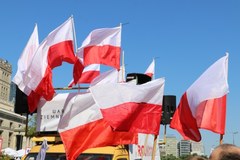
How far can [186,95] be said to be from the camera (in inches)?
311

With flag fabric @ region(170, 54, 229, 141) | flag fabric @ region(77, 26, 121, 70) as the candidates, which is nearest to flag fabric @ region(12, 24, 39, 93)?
flag fabric @ region(77, 26, 121, 70)

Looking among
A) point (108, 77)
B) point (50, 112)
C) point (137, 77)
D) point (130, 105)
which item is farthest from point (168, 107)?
point (130, 105)

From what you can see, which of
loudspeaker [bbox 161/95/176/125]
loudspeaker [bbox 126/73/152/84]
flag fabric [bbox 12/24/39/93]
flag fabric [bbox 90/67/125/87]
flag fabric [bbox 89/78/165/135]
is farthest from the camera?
loudspeaker [bbox 161/95/176/125]

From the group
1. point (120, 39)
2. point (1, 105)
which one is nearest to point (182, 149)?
point (1, 105)

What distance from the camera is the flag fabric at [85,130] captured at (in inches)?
303

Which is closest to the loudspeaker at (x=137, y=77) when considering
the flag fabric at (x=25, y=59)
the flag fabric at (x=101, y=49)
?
the flag fabric at (x=101, y=49)

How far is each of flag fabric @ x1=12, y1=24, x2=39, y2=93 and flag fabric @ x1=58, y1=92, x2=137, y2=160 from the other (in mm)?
1563

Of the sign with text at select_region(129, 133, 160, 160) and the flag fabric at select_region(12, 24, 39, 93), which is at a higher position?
the flag fabric at select_region(12, 24, 39, 93)

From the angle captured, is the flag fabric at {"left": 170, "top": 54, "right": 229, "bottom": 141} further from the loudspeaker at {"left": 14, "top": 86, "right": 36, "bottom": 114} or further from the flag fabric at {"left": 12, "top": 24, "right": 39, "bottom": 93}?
the loudspeaker at {"left": 14, "top": 86, "right": 36, "bottom": 114}

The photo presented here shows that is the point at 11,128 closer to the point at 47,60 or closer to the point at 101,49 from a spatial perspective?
the point at 101,49

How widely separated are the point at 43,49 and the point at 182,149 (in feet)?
365

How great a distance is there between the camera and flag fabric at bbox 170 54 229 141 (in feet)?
24.6

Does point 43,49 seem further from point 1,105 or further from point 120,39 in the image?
point 1,105

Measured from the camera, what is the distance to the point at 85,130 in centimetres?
793
